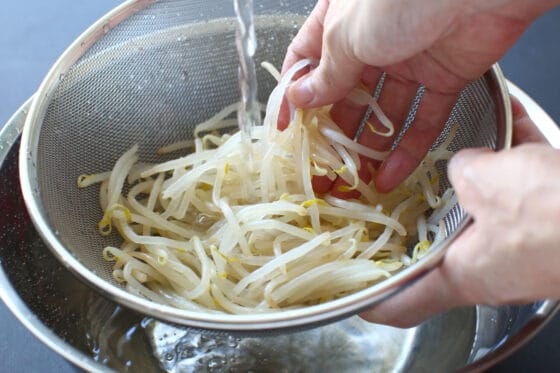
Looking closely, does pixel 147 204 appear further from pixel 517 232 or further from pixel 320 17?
pixel 517 232

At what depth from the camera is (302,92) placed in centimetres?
128

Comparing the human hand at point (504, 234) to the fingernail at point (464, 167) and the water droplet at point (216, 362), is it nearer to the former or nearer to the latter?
the fingernail at point (464, 167)

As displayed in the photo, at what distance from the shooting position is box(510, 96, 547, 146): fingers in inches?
51.8

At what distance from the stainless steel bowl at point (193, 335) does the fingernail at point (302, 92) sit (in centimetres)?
50

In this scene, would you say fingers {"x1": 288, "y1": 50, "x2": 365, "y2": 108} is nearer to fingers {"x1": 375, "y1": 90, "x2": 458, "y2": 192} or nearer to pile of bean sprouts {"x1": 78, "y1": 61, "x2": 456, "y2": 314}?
pile of bean sprouts {"x1": 78, "y1": 61, "x2": 456, "y2": 314}

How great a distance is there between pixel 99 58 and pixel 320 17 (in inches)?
21.8

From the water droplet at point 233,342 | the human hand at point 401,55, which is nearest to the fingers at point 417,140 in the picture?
the human hand at point 401,55

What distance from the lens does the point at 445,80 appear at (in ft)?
4.15

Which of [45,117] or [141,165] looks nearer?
[45,117]

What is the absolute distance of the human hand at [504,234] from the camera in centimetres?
83

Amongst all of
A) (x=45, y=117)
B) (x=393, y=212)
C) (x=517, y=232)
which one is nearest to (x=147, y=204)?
(x=45, y=117)

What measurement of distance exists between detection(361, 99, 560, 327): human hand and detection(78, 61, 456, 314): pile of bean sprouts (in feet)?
0.89

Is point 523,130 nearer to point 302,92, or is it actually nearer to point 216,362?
point 302,92

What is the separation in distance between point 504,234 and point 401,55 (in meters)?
0.44
